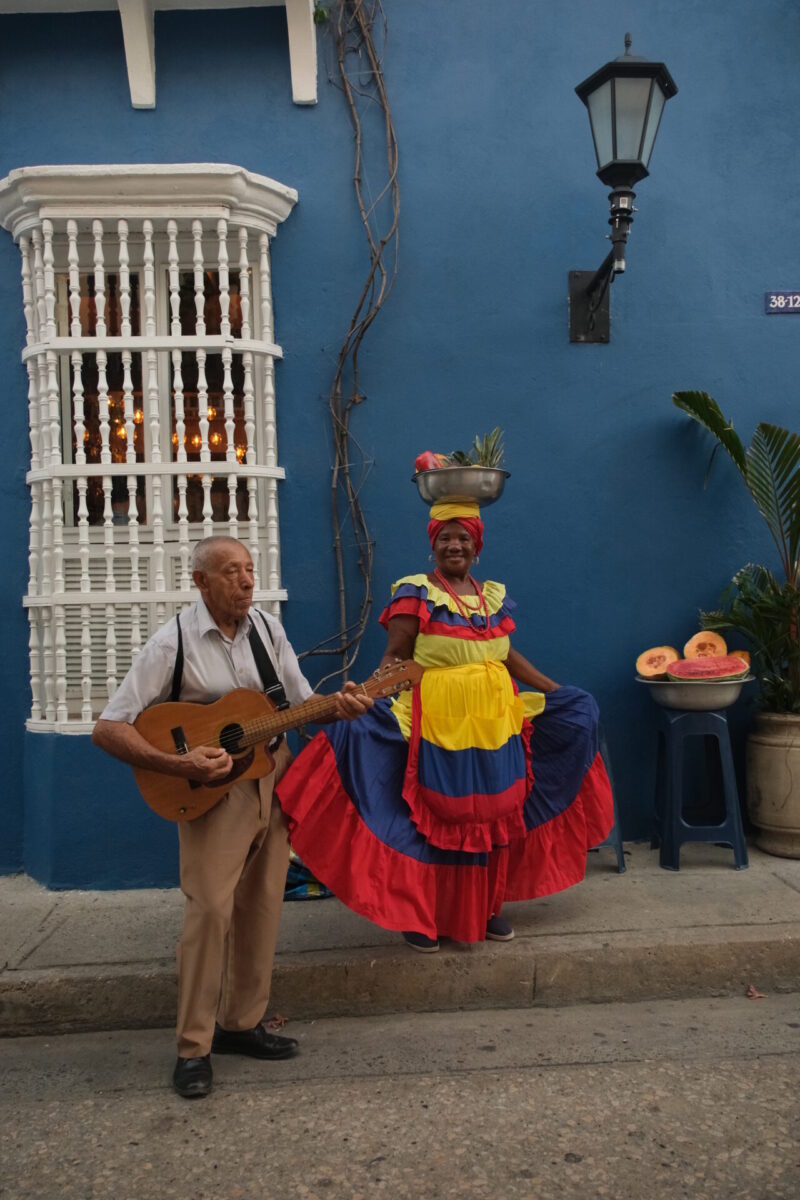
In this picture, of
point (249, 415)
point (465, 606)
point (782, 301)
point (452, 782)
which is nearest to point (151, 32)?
point (249, 415)

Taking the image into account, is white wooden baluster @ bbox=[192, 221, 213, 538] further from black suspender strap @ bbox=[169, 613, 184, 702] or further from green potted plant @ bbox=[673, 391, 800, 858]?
green potted plant @ bbox=[673, 391, 800, 858]

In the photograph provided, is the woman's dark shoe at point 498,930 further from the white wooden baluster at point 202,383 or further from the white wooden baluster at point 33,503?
the white wooden baluster at point 33,503

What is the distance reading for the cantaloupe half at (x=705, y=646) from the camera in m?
5.16

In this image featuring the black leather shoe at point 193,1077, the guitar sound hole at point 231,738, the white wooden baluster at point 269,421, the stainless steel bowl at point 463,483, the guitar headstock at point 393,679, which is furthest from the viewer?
the white wooden baluster at point 269,421

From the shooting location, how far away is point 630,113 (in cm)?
458

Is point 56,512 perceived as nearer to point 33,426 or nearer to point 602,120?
point 33,426

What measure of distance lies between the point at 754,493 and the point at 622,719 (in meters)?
1.34

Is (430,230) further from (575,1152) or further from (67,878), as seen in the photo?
(575,1152)

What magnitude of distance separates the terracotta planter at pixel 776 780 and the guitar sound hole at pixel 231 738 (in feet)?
9.57

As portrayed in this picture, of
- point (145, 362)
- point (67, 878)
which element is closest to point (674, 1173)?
point (67, 878)

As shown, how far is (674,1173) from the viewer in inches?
111

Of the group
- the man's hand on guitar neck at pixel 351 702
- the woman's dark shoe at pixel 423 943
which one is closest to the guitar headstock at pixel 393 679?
the man's hand on guitar neck at pixel 351 702

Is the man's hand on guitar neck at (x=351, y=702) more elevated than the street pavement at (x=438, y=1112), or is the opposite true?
the man's hand on guitar neck at (x=351, y=702)

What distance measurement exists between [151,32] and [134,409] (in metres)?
1.86
